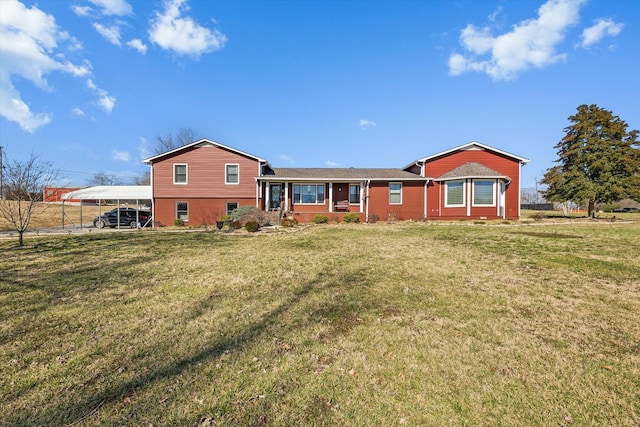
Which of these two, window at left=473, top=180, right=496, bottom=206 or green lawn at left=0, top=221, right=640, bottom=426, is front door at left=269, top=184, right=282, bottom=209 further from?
green lawn at left=0, top=221, right=640, bottom=426

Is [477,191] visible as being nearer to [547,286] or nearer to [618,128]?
[618,128]

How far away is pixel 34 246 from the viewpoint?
11164 millimetres

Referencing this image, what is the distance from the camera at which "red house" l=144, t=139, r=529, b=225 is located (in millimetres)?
21844

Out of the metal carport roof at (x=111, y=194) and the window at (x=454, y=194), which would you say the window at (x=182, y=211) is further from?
the window at (x=454, y=194)

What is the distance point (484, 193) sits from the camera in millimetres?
20906

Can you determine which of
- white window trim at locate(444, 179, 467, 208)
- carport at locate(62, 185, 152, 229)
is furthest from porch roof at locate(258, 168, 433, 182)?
carport at locate(62, 185, 152, 229)

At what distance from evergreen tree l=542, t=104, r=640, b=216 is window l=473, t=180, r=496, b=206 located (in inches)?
345

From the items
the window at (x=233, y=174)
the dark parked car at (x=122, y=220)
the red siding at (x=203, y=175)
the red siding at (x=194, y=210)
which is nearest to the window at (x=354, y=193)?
the red siding at (x=203, y=175)

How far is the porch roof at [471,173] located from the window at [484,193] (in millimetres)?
577

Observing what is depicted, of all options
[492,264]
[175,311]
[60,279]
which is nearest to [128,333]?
[175,311]

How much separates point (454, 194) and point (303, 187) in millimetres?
11300

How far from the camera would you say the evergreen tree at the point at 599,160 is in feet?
73.4

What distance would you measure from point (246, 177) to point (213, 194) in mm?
2790

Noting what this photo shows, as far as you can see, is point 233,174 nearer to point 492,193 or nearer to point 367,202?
point 367,202
